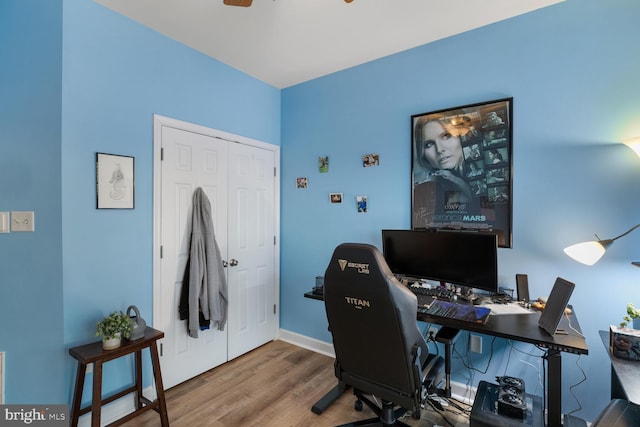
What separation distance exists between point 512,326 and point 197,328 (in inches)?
83.3

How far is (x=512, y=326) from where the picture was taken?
160cm

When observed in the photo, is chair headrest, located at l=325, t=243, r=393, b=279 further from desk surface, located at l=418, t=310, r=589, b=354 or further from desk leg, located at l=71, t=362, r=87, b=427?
desk leg, located at l=71, t=362, r=87, b=427

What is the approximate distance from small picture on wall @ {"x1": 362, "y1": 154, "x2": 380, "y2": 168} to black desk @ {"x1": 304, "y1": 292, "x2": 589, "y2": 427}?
142cm

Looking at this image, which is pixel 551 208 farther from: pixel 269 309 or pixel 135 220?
pixel 135 220

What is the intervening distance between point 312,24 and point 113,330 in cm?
234

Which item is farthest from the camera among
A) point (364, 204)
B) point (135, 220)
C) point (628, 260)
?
point (364, 204)

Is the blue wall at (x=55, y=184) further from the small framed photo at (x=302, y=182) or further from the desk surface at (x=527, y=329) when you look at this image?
the desk surface at (x=527, y=329)

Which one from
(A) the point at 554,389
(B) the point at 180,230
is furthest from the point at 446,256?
(B) the point at 180,230

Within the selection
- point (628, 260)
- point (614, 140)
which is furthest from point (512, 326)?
point (614, 140)

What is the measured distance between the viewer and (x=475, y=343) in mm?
2176

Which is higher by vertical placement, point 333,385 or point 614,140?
point 614,140

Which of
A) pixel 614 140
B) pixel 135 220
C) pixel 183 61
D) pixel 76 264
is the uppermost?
pixel 183 61

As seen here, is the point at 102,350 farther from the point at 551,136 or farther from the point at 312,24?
the point at 551,136

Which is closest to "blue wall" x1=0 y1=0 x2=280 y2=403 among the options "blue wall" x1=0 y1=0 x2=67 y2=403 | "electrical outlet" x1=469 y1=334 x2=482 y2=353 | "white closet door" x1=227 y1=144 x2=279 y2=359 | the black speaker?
"blue wall" x1=0 y1=0 x2=67 y2=403
